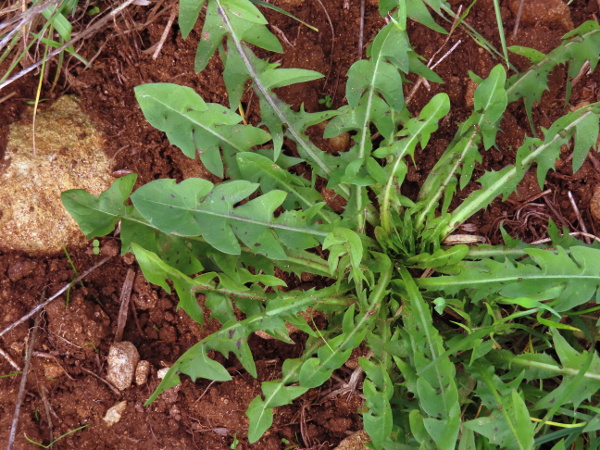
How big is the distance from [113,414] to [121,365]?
21 cm

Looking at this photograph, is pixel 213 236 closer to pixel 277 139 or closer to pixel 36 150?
pixel 277 139

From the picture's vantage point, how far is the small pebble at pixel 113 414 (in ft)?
7.40

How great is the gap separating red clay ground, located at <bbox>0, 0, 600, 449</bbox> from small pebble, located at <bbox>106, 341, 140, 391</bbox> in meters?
0.05

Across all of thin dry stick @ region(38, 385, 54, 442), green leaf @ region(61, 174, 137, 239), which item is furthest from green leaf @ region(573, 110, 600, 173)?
thin dry stick @ region(38, 385, 54, 442)

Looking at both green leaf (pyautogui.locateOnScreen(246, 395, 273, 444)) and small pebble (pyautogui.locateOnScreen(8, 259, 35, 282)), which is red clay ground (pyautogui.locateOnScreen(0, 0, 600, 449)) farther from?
green leaf (pyautogui.locateOnScreen(246, 395, 273, 444))

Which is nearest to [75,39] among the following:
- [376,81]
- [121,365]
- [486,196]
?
[376,81]

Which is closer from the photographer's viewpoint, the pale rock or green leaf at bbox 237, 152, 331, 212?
green leaf at bbox 237, 152, 331, 212

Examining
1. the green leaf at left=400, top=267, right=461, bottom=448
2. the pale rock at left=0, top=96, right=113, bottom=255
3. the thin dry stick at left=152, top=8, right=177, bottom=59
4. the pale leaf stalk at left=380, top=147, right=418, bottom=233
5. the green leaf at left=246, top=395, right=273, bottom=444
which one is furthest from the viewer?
the thin dry stick at left=152, top=8, right=177, bottom=59

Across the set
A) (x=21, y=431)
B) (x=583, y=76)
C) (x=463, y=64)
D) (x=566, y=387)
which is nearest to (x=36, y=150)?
(x=21, y=431)

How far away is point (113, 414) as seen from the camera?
2.26 metres

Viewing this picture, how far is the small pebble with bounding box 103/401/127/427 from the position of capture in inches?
88.8

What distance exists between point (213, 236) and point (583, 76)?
1.78 metres

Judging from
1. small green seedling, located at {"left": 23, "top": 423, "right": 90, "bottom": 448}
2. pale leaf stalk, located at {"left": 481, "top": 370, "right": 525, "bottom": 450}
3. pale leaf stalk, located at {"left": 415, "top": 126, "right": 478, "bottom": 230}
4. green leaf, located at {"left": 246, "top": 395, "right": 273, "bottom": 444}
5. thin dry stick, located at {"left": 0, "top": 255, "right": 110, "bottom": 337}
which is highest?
pale leaf stalk, located at {"left": 415, "top": 126, "right": 478, "bottom": 230}

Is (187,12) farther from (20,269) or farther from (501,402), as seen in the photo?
(501,402)
